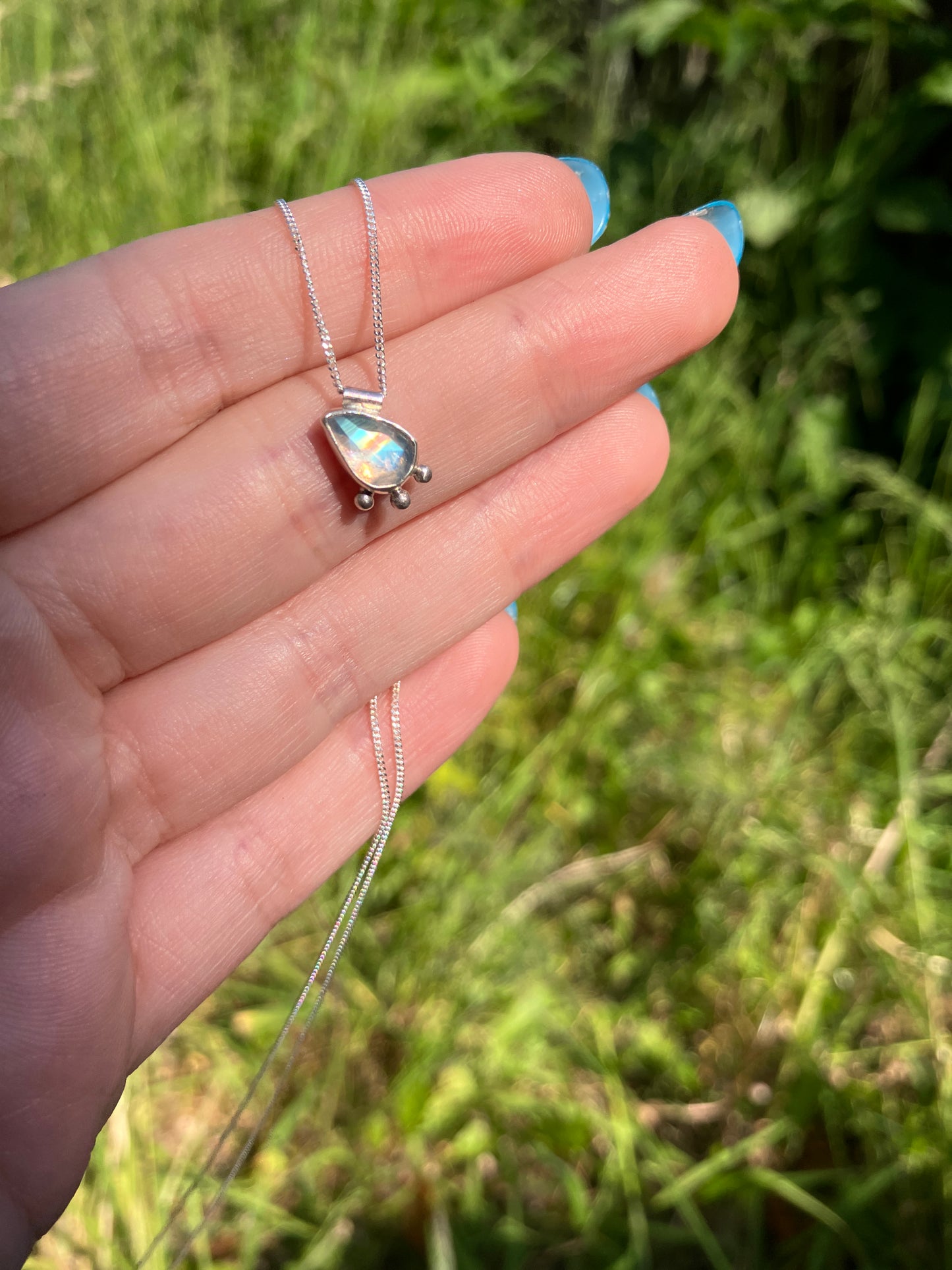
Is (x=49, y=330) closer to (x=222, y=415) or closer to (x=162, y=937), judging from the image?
(x=222, y=415)

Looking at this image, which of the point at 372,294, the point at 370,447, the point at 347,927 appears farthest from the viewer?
the point at 347,927

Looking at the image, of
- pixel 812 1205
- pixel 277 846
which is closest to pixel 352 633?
pixel 277 846

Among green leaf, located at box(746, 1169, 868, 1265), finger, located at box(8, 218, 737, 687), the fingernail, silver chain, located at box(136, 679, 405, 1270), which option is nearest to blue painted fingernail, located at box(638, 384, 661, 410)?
finger, located at box(8, 218, 737, 687)

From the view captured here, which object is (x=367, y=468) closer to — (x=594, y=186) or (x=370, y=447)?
(x=370, y=447)

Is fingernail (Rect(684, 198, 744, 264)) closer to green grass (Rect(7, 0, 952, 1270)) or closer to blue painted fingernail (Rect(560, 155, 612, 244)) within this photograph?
blue painted fingernail (Rect(560, 155, 612, 244))

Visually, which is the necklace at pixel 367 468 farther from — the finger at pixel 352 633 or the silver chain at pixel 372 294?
the finger at pixel 352 633

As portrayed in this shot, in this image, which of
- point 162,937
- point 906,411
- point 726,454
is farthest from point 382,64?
point 162,937

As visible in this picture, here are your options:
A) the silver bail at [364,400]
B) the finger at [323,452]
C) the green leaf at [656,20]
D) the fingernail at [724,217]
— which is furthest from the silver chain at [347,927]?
the green leaf at [656,20]
